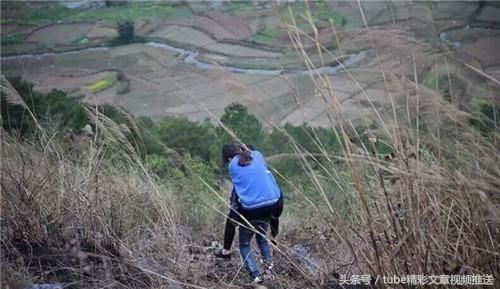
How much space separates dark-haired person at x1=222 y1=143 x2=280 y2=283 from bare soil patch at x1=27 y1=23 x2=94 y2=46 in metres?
27.0

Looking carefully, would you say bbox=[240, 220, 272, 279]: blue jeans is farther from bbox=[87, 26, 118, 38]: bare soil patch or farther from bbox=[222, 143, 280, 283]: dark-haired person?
bbox=[87, 26, 118, 38]: bare soil patch

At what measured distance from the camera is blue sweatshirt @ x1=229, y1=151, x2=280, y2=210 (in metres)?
2.71

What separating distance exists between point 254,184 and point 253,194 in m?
0.05

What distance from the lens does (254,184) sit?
2.74 meters

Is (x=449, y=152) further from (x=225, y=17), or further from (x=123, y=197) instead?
(x=225, y=17)

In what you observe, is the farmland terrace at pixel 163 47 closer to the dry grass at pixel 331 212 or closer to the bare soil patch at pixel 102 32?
the bare soil patch at pixel 102 32

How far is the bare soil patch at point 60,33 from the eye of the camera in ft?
91.6

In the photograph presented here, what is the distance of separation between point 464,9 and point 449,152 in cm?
1986

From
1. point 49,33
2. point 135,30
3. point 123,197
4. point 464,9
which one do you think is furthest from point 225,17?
point 123,197

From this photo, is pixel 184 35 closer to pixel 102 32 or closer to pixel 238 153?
pixel 102 32

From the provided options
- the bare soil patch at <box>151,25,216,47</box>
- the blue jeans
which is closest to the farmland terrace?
the bare soil patch at <box>151,25,216,47</box>

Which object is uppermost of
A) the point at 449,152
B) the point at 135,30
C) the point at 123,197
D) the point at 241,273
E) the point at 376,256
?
the point at 449,152

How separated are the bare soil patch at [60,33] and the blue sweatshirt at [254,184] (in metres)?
27.0

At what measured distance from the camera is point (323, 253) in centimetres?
257
